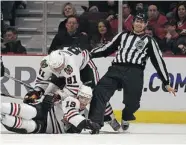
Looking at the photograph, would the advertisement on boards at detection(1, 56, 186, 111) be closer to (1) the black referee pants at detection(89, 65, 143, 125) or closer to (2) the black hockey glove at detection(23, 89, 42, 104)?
(1) the black referee pants at detection(89, 65, 143, 125)

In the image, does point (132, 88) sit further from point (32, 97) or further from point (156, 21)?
point (156, 21)

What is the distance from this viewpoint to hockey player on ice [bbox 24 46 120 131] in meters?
5.27

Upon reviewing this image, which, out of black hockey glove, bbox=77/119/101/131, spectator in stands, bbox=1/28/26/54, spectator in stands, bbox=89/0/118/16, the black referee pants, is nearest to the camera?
black hockey glove, bbox=77/119/101/131

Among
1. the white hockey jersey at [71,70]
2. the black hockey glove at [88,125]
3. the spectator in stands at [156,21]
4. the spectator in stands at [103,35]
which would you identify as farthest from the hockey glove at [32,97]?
the spectator in stands at [156,21]

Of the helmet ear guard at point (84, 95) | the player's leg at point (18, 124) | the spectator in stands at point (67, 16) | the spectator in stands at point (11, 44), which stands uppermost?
the spectator in stands at point (67, 16)

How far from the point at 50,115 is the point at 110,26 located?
2.50 meters

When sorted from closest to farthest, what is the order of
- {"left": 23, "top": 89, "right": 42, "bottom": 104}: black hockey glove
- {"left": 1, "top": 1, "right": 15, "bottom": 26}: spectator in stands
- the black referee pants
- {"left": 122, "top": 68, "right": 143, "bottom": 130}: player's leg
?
{"left": 23, "top": 89, "right": 42, "bottom": 104}: black hockey glove
the black referee pants
{"left": 122, "top": 68, "right": 143, "bottom": 130}: player's leg
{"left": 1, "top": 1, "right": 15, "bottom": 26}: spectator in stands

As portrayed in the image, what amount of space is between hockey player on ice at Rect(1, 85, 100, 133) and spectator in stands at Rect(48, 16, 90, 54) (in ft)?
6.64

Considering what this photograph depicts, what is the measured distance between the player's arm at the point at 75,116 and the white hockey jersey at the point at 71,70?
7.6 inches

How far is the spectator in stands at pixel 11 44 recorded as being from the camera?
24.5ft

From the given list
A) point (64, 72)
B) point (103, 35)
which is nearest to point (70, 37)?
point (103, 35)

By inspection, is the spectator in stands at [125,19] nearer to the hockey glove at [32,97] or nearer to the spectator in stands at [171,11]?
the spectator in stands at [171,11]

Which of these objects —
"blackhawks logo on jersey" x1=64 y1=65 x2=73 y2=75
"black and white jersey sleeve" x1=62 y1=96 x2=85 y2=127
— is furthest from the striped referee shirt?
"black and white jersey sleeve" x1=62 y1=96 x2=85 y2=127

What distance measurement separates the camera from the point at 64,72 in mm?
5293
